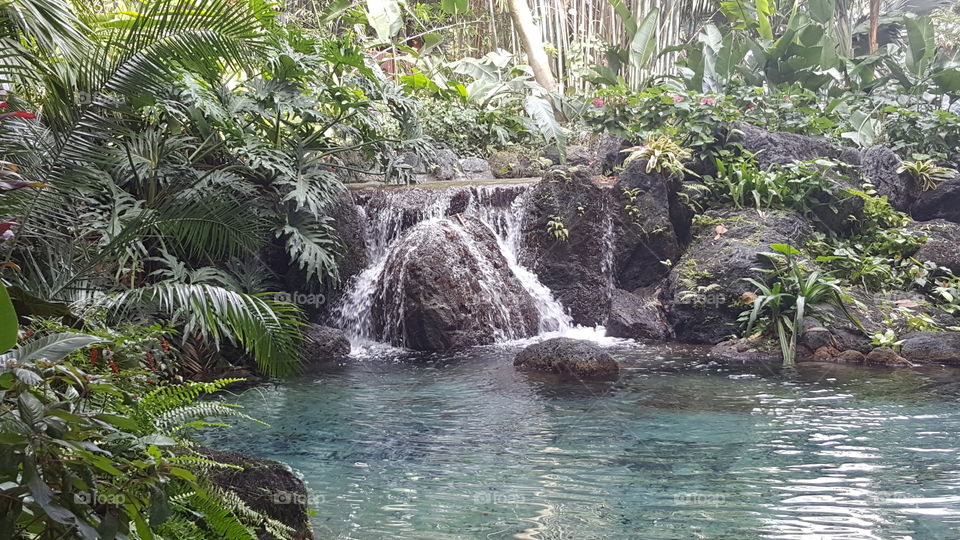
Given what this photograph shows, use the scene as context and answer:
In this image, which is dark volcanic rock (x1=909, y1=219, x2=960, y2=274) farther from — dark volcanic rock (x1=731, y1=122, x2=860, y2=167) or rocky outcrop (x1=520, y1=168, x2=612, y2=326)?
rocky outcrop (x1=520, y1=168, x2=612, y2=326)

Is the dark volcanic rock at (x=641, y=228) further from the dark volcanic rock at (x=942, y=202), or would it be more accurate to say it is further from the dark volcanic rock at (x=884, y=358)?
the dark volcanic rock at (x=942, y=202)

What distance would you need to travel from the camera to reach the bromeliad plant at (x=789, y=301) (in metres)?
8.32

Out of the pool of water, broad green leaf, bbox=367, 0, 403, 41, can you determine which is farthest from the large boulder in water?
broad green leaf, bbox=367, 0, 403, 41

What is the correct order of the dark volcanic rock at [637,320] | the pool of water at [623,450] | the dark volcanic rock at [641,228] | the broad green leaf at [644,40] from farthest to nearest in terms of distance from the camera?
the broad green leaf at [644,40] < the dark volcanic rock at [641,228] < the dark volcanic rock at [637,320] < the pool of water at [623,450]

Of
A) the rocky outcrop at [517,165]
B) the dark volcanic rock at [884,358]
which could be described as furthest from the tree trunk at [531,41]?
the dark volcanic rock at [884,358]

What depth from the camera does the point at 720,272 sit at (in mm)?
9328

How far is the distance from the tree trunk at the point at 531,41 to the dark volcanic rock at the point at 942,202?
675 centimetres

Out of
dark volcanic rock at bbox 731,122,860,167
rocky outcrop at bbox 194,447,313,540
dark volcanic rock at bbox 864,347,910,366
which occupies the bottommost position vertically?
dark volcanic rock at bbox 864,347,910,366

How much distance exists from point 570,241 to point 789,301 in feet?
9.45

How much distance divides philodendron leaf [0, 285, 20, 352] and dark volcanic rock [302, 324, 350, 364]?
690 centimetres

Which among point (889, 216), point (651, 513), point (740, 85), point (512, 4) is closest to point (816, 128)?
point (740, 85)

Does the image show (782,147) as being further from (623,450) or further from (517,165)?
(623,450)

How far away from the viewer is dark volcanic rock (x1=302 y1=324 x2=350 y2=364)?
27.8 feet

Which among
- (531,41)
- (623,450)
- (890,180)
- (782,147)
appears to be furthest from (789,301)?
(531,41)
